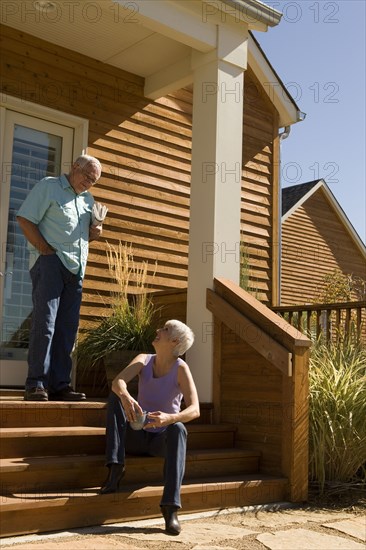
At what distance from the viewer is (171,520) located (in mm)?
3184

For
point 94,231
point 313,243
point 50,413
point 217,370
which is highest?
point 313,243

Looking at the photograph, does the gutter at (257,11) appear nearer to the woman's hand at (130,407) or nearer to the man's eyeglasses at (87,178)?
the man's eyeglasses at (87,178)

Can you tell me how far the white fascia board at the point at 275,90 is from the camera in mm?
7611

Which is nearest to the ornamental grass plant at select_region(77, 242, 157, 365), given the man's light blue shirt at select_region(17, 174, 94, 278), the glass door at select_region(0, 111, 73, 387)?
the glass door at select_region(0, 111, 73, 387)

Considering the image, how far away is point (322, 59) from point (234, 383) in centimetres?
365

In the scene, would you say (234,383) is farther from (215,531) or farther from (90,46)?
(90,46)

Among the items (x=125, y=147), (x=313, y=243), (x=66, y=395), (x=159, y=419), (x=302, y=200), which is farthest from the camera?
(x=313, y=243)

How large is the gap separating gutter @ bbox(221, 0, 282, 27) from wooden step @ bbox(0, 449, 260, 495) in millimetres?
3255

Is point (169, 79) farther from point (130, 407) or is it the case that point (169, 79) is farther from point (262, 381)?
point (130, 407)

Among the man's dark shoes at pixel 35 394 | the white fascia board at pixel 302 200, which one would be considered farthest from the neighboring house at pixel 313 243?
the man's dark shoes at pixel 35 394

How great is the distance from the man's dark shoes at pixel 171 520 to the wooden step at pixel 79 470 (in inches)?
17.4

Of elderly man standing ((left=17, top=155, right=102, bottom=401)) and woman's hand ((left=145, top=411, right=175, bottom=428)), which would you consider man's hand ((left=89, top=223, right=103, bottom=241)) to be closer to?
elderly man standing ((left=17, top=155, right=102, bottom=401))

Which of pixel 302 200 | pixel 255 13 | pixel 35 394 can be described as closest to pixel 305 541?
pixel 35 394

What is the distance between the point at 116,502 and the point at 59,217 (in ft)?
5.81
